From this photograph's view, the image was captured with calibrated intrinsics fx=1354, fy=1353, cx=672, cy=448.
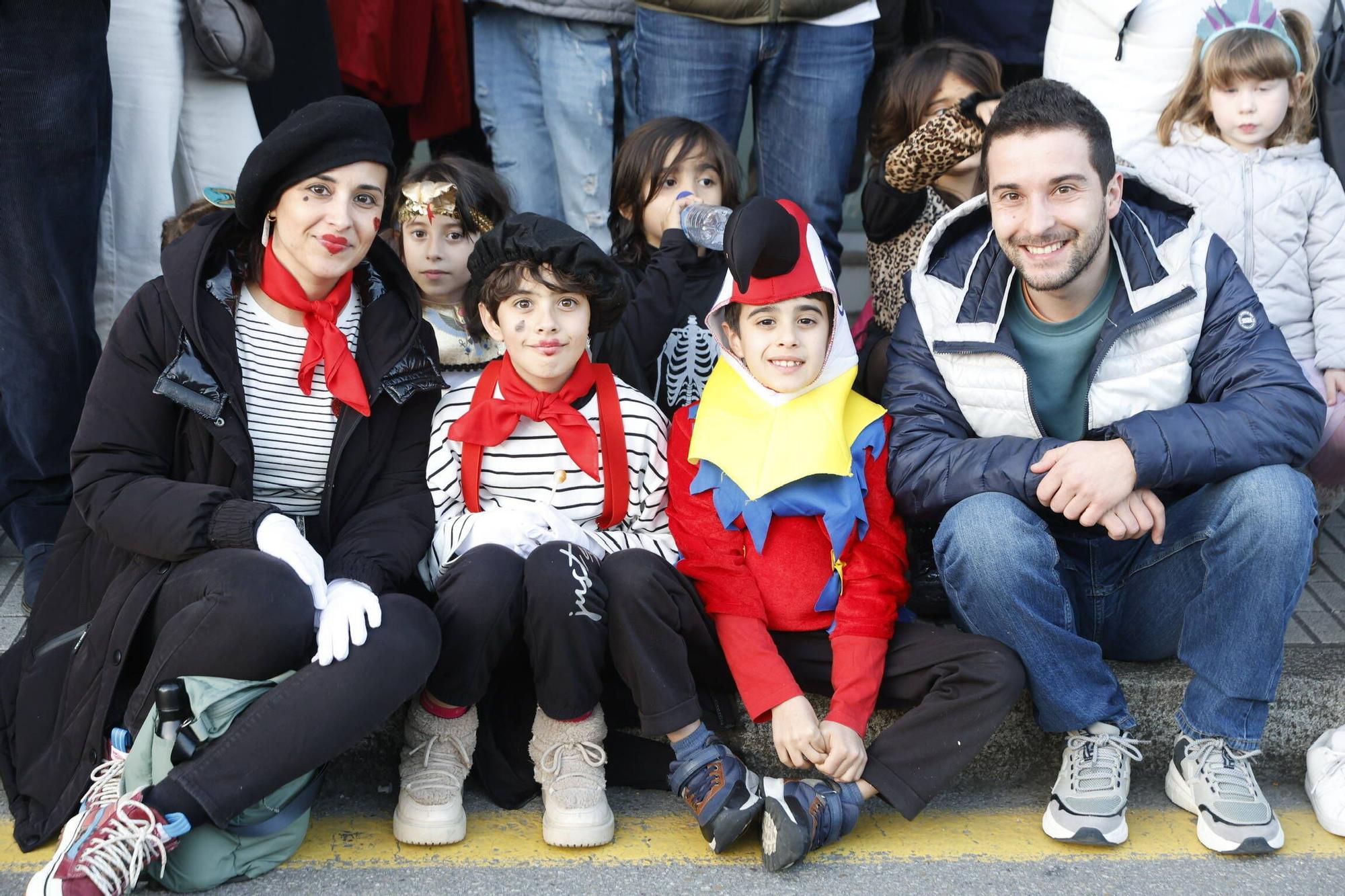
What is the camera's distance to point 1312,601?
350 cm

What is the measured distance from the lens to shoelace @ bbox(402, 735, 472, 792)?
2721 millimetres

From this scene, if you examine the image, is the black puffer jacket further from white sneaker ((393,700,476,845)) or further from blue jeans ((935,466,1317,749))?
blue jeans ((935,466,1317,749))

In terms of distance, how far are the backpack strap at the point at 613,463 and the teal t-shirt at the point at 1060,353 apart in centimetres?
90

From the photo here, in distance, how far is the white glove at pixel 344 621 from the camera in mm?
2494

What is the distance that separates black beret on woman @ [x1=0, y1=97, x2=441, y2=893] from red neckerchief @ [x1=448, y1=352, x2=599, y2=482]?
162 mm

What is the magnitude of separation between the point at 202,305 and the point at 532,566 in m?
0.88

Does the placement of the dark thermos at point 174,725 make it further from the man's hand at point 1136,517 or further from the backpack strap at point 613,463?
the man's hand at point 1136,517

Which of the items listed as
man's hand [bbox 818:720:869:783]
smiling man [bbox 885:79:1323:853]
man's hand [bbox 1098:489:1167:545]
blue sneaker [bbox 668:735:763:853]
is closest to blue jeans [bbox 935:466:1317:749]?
smiling man [bbox 885:79:1323:853]

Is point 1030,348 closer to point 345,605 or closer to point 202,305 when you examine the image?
point 345,605

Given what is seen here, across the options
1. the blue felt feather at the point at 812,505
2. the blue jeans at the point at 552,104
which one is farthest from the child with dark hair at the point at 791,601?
the blue jeans at the point at 552,104

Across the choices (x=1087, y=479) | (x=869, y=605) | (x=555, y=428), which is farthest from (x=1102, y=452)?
(x=555, y=428)

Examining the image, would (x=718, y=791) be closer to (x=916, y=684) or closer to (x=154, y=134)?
(x=916, y=684)

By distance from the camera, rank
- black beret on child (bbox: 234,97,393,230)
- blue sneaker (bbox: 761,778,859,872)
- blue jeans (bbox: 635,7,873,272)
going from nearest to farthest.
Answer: blue sneaker (bbox: 761,778,859,872)
black beret on child (bbox: 234,97,393,230)
blue jeans (bbox: 635,7,873,272)

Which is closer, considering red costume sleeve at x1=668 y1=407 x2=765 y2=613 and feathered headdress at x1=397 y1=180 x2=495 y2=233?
red costume sleeve at x1=668 y1=407 x2=765 y2=613
